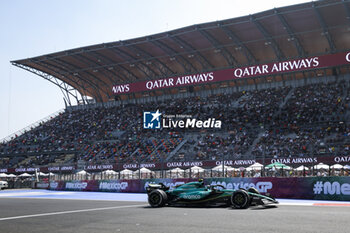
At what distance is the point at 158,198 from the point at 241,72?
35.9 metres

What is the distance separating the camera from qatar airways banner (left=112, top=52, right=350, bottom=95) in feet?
148

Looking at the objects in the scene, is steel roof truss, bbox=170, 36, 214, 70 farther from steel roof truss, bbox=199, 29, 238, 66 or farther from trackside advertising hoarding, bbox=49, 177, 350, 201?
trackside advertising hoarding, bbox=49, 177, 350, 201

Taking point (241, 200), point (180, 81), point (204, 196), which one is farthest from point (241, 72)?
point (241, 200)

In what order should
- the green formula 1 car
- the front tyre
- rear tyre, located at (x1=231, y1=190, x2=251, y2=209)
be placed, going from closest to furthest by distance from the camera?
rear tyre, located at (x1=231, y1=190, x2=251, y2=209)
the green formula 1 car
the front tyre

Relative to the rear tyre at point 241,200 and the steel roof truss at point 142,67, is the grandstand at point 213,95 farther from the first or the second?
the rear tyre at point 241,200

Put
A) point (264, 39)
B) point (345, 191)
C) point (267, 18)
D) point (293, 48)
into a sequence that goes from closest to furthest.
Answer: point (345, 191) → point (267, 18) → point (264, 39) → point (293, 48)

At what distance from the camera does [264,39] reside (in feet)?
153

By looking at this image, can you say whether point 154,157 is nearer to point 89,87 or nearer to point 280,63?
point 280,63

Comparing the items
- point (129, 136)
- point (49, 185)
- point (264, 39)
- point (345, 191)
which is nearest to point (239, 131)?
point (264, 39)

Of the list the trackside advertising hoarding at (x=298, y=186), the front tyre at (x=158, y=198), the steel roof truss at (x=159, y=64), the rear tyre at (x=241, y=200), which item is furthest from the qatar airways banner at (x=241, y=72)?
the front tyre at (x=158, y=198)

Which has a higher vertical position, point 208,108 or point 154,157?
point 208,108

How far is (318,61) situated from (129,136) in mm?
24675

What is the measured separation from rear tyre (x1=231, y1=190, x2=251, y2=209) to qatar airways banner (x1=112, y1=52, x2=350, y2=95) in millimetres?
33841

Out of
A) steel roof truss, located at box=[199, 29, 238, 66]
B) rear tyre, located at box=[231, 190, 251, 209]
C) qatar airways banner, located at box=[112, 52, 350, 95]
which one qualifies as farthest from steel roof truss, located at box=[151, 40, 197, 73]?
rear tyre, located at box=[231, 190, 251, 209]
